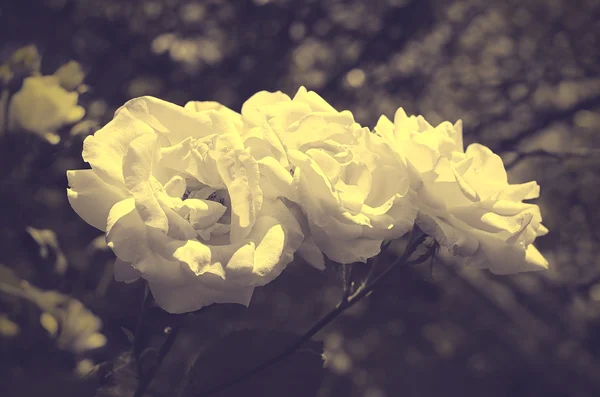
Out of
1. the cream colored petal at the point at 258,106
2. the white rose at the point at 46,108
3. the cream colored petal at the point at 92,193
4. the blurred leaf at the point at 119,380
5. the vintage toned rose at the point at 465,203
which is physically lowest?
the blurred leaf at the point at 119,380

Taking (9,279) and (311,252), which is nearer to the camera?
(311,252)

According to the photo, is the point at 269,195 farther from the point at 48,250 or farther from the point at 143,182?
the point at 48,250

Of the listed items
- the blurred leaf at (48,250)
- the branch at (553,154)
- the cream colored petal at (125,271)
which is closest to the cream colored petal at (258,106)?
the cream colored petal at (125,271)

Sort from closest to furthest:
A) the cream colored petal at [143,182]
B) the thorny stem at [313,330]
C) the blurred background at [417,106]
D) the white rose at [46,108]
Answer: the cream colored petal at [143,182], the thorny stem at [313,330], the white rose at [46,108], the blurred background at [417,106]

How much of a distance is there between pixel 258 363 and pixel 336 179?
17 centimetres

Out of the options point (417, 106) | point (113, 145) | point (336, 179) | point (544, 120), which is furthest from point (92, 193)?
point (544, 120)

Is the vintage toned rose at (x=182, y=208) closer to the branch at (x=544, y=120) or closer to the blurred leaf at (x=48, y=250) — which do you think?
the blurred leaf at (x=48, y=250)

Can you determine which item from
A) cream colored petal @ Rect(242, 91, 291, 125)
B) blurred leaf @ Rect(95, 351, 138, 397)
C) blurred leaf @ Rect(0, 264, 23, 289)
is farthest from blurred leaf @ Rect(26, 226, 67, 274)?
cream colored petal @ Rect(242, 91, 291, 125)

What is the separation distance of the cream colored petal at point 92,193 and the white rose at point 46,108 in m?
0.21

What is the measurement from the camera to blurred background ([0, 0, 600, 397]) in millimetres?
760

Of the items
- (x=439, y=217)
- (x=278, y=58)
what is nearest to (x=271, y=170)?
(x=439, y=217)

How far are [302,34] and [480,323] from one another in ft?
1.53

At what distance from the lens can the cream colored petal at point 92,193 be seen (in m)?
0.33

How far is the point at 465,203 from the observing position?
1.28ft
